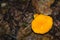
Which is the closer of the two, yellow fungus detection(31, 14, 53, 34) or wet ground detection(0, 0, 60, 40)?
yellow fungus detection(31, 14, 53, 34)

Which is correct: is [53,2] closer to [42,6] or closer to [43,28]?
[42,6]

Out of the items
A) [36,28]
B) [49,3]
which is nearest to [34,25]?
[36,28]

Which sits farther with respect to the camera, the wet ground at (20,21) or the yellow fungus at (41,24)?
the wet ground at (20,21)

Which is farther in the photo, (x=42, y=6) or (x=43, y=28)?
(x=42, y=6)

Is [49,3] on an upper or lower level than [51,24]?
upper
